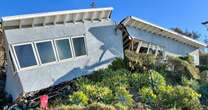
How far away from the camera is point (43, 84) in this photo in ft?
74.7

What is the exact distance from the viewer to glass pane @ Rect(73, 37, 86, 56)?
81.1ft

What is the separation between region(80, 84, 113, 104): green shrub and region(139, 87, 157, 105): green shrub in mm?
1701

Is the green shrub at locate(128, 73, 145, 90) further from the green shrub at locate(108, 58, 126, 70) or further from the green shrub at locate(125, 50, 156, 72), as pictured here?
the green shrub at locate(108, 58, 126, 70)

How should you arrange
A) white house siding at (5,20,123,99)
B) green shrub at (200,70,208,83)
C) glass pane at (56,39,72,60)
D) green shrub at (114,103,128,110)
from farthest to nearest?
green shrub at (200,70,208,83), glass pane at (56,39,72,60), white house siding at (5,20,123,99), green shrub at (114,103,128,110)

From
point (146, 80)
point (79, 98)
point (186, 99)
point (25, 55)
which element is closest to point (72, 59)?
point (25, 55)

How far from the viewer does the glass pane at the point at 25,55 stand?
22.1 metres

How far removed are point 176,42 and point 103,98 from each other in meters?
14.1

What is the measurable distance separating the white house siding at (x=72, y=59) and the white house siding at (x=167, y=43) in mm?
1658

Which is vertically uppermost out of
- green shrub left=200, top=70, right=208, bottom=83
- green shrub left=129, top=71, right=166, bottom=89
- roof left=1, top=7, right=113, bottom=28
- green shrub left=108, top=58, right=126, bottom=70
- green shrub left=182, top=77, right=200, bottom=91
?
roof left=1, top=7, right=113, bottom=28

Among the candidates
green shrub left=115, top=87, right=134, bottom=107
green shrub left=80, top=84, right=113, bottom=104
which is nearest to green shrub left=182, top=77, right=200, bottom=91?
green shrub left=115, top=87, right=134, bottom=107

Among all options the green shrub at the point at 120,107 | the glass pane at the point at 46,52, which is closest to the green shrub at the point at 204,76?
the glass pane at the point at 46,52

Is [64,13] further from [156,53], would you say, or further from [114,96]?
[156,53]

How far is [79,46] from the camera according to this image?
82.0 ft

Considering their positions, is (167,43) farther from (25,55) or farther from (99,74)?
(25,55)
